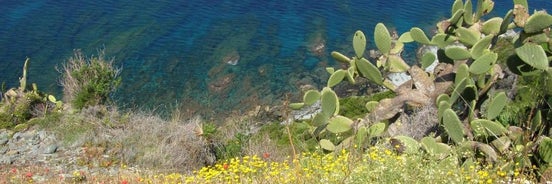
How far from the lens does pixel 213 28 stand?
2708cm

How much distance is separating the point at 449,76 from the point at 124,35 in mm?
18282

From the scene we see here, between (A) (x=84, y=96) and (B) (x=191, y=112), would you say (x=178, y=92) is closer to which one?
(B) (x=191, y=112)

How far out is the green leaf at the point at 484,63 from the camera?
27.5 feet

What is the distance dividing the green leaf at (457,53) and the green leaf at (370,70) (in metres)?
0.97

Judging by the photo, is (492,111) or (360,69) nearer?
(492,111)

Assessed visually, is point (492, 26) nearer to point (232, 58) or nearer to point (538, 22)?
point (538, 22)

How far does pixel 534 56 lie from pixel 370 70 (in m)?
2.28

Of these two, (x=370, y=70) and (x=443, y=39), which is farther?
(x=370, y=70)

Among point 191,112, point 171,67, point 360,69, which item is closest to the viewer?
point 360,69

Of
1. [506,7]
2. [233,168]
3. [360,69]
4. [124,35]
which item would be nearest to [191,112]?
[124,35]

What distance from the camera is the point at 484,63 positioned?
841 centimetres

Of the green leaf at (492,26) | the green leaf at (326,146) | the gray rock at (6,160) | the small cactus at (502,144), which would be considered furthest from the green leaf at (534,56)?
the gray rock at (6,160)

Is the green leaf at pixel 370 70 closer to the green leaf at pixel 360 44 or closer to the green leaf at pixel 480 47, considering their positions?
the green leaf at pixel 360 44

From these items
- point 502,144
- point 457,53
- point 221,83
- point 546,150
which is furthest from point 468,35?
point 221,83
